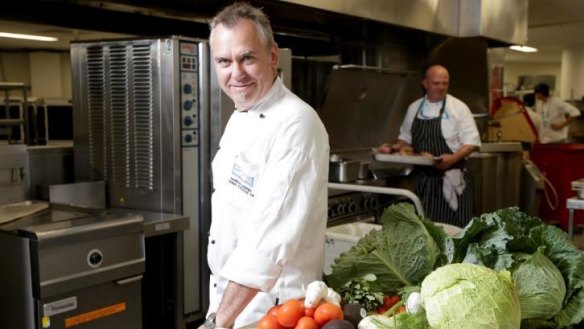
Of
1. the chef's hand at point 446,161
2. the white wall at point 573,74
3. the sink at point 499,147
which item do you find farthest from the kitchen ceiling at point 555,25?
the chef's hand at point 446,161

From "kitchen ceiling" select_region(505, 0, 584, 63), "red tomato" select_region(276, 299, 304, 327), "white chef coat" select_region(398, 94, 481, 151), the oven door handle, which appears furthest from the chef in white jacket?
"kitchen ceiling" select_region(505, 0, 584, 63)

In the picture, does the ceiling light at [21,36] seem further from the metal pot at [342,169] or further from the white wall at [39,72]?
the metal pot at [342,169]

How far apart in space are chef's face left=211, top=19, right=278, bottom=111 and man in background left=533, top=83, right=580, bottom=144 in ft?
27.4

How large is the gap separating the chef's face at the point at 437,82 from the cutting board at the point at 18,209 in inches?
114

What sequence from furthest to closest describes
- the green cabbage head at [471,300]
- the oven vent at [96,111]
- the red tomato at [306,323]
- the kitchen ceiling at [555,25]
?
the kitchen ceiling at [555,25]
the oven vent at [96,111]
the red tomato at [306,323]
the green cabbage head at [471,300]

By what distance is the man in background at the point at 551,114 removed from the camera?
9.23 m

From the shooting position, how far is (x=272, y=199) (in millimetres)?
1544

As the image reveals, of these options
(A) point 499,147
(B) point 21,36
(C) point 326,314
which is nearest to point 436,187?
(A) point 499,147

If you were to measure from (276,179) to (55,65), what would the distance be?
12.4 ft

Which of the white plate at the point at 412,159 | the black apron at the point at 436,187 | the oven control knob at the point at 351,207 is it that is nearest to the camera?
the oven control knob at the point at 351,207

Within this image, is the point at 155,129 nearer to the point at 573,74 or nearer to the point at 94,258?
the point at 94,258

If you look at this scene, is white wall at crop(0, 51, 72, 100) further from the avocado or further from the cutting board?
the avocado

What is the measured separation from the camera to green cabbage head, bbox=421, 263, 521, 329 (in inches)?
41.7

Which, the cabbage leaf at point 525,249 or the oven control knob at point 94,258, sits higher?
the cabbage leaf at point 525,249
